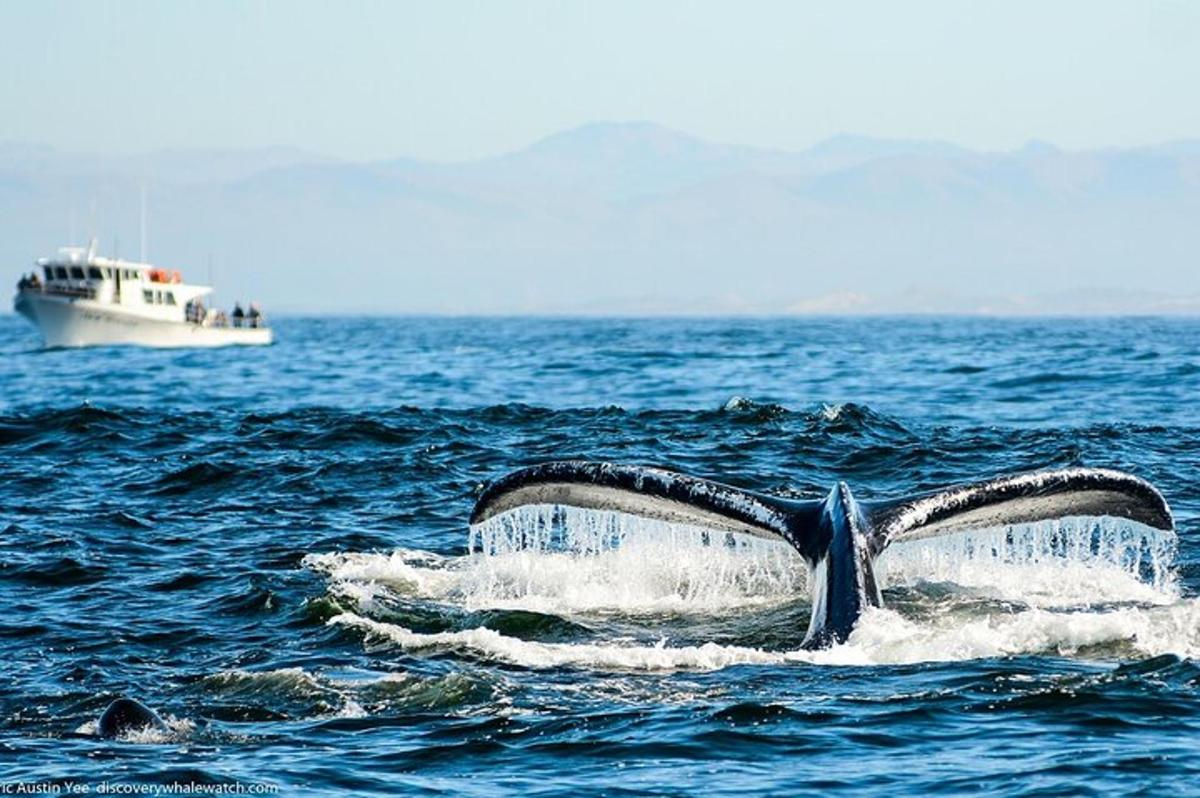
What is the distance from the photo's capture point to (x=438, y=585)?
13.5m

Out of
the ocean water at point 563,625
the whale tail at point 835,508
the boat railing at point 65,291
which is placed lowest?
the ocean water at point 563,625

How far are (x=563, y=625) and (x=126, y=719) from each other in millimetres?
3357

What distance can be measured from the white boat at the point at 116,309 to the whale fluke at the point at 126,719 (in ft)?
213

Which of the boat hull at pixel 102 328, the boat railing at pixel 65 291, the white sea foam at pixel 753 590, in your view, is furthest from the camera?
the boat railing at pixel 65 291

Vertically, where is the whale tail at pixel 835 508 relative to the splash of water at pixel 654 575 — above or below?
above

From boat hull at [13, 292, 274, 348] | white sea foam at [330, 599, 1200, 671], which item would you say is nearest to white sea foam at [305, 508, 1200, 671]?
white sea foam at [330, 599, 1200, 671]

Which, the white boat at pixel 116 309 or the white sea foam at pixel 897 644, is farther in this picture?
the white boat at pixel 116 309

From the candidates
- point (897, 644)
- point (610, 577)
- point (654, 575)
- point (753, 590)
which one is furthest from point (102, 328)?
point (897, 644)

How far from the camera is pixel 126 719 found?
934 cm

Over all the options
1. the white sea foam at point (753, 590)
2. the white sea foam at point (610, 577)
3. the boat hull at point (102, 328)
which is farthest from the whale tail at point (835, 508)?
the boat hull at point (102, 328)

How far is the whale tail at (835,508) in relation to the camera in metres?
10.5

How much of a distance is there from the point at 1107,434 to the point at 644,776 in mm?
14859

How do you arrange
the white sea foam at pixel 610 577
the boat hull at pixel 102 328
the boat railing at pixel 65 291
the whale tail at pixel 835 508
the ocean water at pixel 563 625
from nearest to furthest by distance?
1. the ocean water at pixel 563 625
2. the whale tail at pixel 835 508
3. the white sea foam at pixel 610 577
4. the boat hull at pixel 102 328
5. the boat railing at pixel 65 291

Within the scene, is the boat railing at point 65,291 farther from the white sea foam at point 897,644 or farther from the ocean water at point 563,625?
the white sea foam at point 897,644
